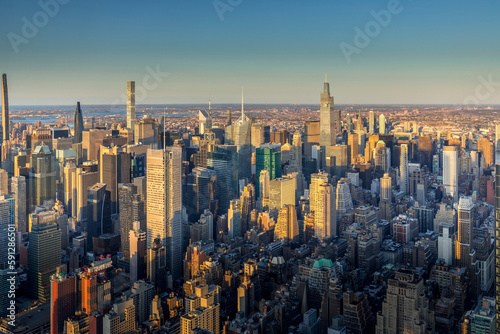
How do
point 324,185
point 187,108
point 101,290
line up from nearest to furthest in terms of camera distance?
point 101,290 → point 324,185 → point 187,108

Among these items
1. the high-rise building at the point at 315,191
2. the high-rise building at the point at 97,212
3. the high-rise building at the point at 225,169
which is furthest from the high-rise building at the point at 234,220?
the high-rise building at the point at 97,212

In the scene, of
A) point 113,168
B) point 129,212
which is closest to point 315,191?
point 129,212

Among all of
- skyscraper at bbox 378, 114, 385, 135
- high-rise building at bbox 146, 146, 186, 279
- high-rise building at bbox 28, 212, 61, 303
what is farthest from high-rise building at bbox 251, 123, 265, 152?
high-rise building at bbox 28, 212, 61, 303

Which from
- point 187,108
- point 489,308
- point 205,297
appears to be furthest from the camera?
point 187,108

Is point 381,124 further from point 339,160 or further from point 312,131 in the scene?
point 312,131

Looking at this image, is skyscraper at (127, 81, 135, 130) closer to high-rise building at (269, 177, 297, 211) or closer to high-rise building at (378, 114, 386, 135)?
high-rise building at (269, 177, 297, 211)

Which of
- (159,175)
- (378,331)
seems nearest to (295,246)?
(159,175)

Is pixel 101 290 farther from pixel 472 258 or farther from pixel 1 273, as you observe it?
pixel 472 258
